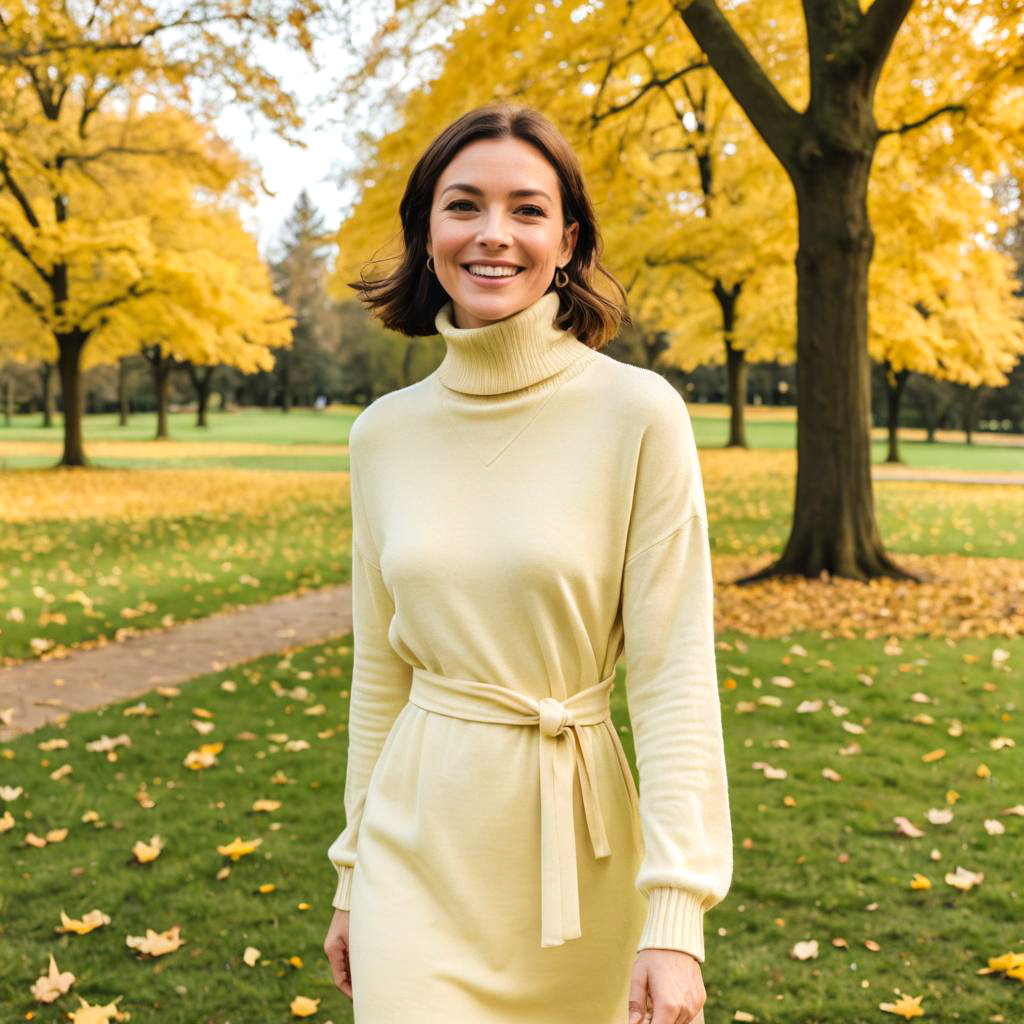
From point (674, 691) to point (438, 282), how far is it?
91 centimetres

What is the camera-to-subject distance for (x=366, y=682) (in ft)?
6.57

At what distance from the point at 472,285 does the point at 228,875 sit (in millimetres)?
3301

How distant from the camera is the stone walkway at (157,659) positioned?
6.57 metres

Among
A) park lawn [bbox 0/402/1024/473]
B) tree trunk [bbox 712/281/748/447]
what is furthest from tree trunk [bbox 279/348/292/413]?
tree trunk [bbox 712/281/748/447]

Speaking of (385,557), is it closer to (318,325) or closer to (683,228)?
(683,228)

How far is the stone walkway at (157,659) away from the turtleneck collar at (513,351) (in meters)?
5.13

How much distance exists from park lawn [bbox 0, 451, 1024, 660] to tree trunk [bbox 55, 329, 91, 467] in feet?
5.10

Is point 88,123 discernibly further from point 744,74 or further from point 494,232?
point 494,232

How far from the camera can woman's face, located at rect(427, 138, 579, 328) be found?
1.76 metres

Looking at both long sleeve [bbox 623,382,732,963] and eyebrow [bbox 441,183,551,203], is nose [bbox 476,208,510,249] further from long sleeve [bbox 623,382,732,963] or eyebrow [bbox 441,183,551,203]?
long sleeve [bbox 623,382,732,963]

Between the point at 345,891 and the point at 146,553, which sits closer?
the point at 345,891

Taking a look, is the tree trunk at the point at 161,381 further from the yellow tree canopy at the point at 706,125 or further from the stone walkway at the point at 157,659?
the stone walkway at the point at 157,659

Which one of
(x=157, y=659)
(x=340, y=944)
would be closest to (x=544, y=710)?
(x=340, y=944)

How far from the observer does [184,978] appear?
11.8ft
